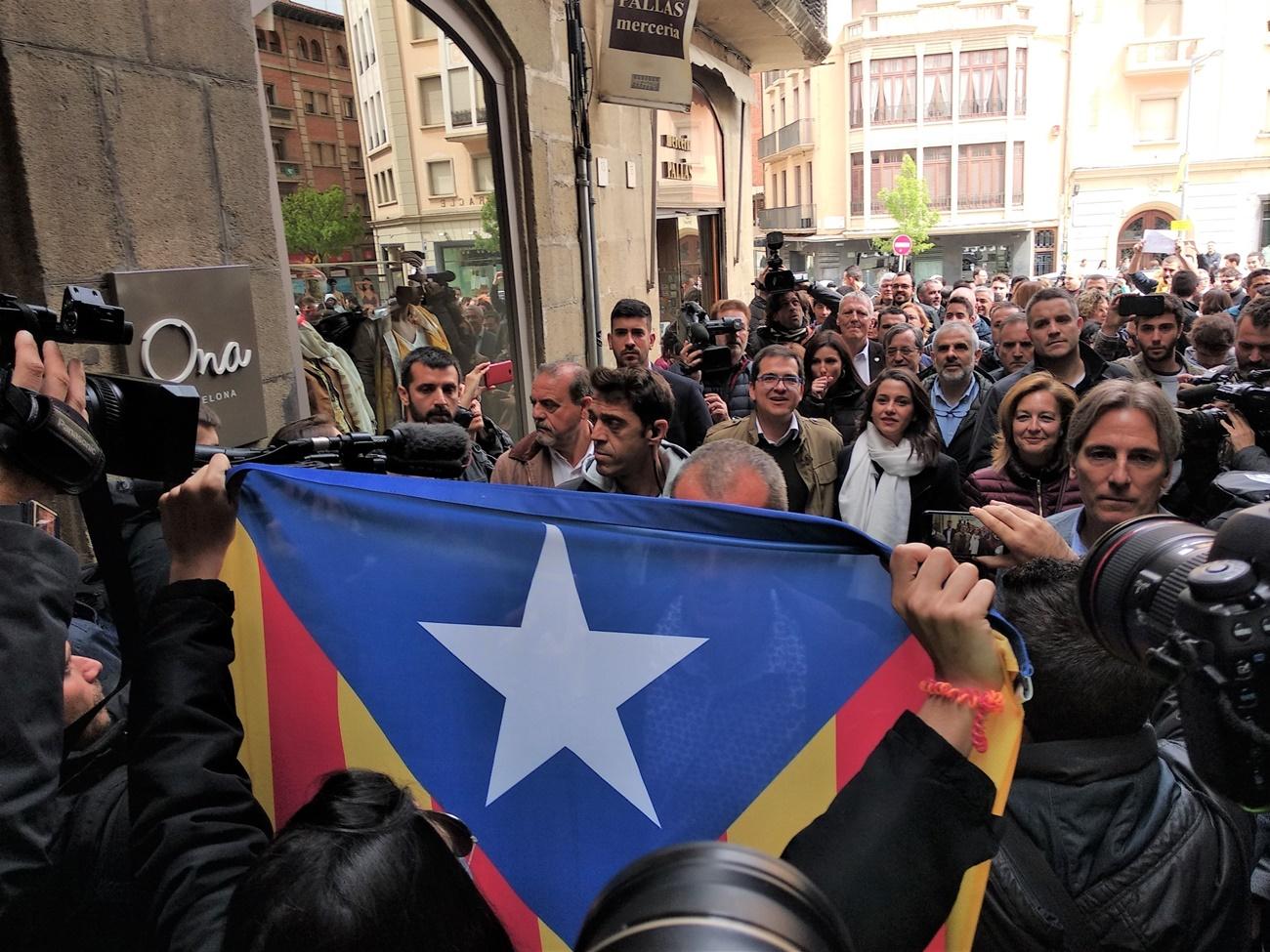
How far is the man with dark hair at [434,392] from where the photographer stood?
3.63 metres

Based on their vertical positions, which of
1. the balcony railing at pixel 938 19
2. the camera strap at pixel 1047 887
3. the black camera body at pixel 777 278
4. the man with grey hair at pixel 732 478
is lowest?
the camera strap at pixel 1047 887

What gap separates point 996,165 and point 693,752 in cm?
4185

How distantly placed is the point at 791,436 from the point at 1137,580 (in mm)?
2523

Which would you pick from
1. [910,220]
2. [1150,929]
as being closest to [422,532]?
[1150,929]

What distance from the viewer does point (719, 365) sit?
490cm

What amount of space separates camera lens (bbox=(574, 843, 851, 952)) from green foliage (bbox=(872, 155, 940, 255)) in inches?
1517

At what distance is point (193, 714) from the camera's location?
1.28m

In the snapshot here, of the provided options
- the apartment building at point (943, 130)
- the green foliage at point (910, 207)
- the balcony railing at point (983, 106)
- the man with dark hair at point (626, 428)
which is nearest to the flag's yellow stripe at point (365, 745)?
the man with dark hair at point (626, 428)

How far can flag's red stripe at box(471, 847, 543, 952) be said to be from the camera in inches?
57.7

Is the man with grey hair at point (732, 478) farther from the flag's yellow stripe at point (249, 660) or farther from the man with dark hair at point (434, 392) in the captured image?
the man with dark hair at point (434, 392)

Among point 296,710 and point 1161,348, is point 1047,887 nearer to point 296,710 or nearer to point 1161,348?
point 296,710

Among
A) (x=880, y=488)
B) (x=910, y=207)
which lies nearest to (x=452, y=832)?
(x=880, y=488)

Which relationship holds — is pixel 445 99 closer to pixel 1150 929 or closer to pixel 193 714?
pixel 193 714

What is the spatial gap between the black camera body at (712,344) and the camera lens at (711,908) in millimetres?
4191
